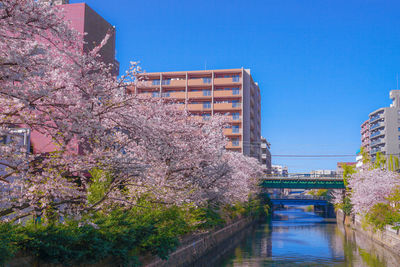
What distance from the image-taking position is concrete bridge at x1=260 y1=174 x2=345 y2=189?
66.8 metres

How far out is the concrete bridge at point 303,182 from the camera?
219 ft

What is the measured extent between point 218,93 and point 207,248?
44142 millimetres

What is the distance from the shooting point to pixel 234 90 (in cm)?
7219

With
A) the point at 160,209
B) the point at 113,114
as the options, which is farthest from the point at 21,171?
the point at 160,209

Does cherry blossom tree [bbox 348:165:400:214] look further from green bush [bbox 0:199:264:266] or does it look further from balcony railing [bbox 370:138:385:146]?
balcony railing [bbox 370:138:385:146]

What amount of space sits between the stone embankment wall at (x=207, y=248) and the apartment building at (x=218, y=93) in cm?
2574

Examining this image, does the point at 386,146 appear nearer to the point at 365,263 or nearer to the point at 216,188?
the point at 365,263

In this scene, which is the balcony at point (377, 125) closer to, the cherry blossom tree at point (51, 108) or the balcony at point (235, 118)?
the balcony at point (235, 118)

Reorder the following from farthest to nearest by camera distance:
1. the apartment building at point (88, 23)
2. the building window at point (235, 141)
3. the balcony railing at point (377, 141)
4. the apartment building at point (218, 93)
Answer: the balcony railing at point (377, 141) < the apartment building at point (218, 93) < the building window at point (235, 141) < the apartment building at point (88, 23)

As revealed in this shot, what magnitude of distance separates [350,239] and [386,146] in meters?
63.5

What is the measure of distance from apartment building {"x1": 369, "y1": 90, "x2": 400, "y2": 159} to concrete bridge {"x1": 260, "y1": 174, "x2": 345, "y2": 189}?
3823cm

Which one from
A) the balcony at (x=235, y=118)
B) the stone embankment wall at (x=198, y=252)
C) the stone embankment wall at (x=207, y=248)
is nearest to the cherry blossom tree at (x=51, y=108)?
the stone embankment wall at (x=198, y=252)

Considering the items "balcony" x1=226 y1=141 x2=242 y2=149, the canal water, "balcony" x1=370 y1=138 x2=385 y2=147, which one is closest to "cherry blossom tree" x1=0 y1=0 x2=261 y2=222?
the canal water

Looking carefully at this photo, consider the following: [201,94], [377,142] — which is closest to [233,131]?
[201,94]
